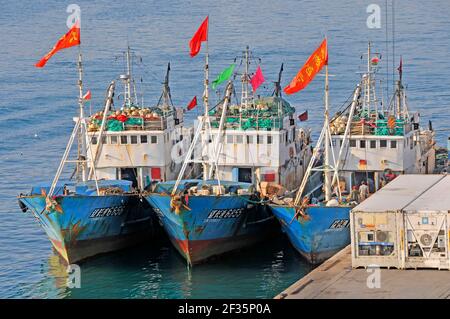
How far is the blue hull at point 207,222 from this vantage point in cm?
5950

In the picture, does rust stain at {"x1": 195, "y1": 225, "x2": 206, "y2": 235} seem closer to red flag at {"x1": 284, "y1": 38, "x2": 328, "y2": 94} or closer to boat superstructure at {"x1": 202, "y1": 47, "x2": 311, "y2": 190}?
boat superstructure at {"x1": 202, "y1": 47, "x2": 311, "y2": 190}

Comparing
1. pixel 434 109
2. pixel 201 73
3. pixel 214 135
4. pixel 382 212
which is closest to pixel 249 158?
pixel 214 135

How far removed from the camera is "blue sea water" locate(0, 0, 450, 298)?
6081 cm

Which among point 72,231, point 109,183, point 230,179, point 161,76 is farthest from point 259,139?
point 161,76

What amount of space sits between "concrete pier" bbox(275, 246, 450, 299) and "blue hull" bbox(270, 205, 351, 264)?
5878 mm

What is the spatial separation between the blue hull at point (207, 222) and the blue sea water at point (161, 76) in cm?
90

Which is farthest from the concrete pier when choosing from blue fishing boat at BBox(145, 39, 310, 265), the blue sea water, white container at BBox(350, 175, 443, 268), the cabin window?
the cabin window

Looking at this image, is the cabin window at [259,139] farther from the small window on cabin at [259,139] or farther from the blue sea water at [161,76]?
the blue sea water at [161,76]

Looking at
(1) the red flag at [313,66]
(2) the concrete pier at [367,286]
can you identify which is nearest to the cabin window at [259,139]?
(1) the red flag at [313,66]

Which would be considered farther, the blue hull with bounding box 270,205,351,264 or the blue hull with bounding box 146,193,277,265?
the blue hull with bounding box 146,193,277,265

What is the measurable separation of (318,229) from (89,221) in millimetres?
11422

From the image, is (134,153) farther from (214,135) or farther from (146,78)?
(146,78)

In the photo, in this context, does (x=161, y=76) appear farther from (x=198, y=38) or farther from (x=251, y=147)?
(x=198, y=38)

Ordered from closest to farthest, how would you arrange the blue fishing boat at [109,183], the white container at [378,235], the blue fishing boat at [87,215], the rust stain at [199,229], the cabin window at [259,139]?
the white container at [378,235] → the rust stain at [199,229] → the blue fishing boat at [87,215] → the blue fishing boat at [109,183] → the cabin window at [259,139]
